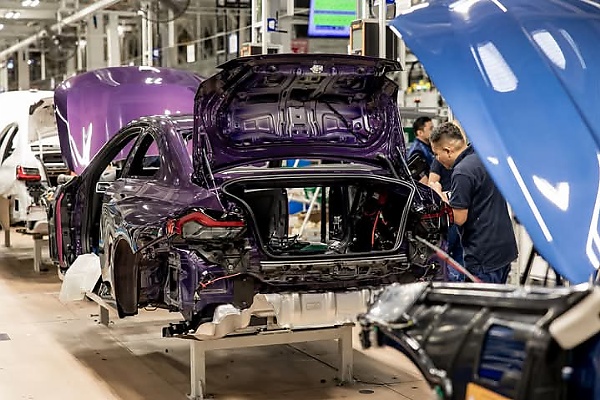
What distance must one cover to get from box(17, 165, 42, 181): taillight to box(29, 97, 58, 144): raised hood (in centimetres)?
34

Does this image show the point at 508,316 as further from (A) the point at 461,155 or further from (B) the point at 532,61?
(A) the point at 461,155

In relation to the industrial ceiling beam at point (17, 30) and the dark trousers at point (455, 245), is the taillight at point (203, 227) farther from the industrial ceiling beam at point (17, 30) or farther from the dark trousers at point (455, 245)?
the industrial ceiling beam at point (17, 30)

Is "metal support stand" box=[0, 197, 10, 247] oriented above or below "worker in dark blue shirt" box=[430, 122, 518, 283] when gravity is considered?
below

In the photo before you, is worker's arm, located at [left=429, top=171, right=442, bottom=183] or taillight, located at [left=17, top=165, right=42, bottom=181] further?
taillight, located at [left=17, top=165, right=42, bottom=181]

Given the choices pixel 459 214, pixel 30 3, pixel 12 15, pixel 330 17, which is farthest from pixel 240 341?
pixel 12 15

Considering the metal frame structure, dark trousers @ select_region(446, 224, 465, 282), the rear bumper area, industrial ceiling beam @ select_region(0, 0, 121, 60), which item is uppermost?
industrial ceiling beam @ select_region(0, 0, 121, 60)

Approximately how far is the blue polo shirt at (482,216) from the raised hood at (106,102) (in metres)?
2.98

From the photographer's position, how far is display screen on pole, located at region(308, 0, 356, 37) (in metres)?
12.9

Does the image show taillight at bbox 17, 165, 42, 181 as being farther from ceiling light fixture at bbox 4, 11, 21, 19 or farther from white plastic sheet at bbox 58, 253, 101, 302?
ceiling light fixture at bbox 4, 11, 21, 19

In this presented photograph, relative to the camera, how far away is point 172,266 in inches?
197

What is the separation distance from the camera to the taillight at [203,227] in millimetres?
4777

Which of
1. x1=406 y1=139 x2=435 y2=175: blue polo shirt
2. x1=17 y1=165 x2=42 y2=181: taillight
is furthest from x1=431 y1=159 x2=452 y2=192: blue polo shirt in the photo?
x1=17 y1=165 x2=42 y2=181: taillight

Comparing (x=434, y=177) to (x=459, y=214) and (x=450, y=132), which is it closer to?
(x=450, y=132)

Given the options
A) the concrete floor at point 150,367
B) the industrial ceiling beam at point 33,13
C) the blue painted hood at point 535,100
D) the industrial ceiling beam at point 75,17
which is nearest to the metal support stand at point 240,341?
the concrete floor at point 150,367
